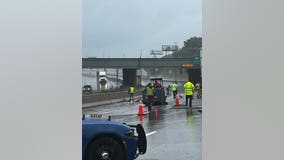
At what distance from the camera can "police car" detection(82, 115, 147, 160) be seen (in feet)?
26.6

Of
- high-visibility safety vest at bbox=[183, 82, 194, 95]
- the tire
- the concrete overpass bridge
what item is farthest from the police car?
the concrete overpass bridge

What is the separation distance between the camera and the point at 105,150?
322 inches

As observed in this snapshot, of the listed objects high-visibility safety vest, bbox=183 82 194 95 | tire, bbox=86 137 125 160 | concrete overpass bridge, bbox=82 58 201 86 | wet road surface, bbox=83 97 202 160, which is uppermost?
concrete overpass bridge, bbox=82 58 201 86

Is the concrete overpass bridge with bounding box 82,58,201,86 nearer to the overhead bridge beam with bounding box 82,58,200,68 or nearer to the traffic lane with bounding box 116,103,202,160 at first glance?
the overhead bridge beam with bounding box 82,58,200,68

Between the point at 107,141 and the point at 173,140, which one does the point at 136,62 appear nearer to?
the point at 173,140

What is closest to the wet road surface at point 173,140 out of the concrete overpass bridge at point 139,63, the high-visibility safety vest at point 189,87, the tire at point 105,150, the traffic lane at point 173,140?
the traffic lane at point 173,140

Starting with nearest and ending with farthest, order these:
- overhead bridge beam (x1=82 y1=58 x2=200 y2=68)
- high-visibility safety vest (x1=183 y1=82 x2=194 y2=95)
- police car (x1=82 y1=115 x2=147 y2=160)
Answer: police car (x1=82 y1=115 x2=147 y2=160), high-visibility safety vest (x1=183 y1=82 x2=194 y2=95), overhead bridge beam (x1=82 y1=58 x2=200 y2=68)

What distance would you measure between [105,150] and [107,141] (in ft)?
0.56

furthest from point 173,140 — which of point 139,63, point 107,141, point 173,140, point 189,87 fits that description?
point 139,63
